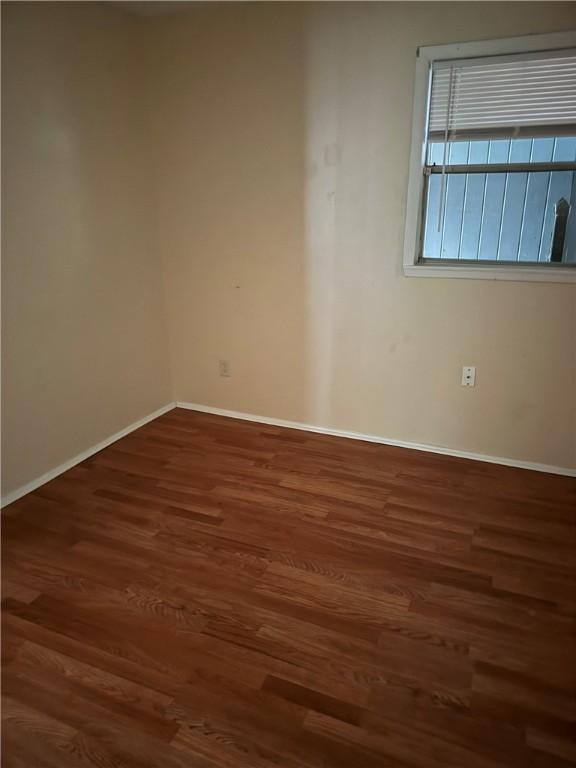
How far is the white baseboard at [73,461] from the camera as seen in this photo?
241 centimetres

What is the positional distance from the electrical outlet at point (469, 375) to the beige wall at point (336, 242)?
1.2 inches

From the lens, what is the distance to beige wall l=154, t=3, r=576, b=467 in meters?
2.44

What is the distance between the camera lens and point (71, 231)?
252 cm

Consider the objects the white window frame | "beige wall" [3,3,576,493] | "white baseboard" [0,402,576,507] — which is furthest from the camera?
"white baseboard" [0,402,576,507]

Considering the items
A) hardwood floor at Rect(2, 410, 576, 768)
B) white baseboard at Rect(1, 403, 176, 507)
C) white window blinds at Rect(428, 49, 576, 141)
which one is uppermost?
white window blinds at Rect(428, 49, 576, 141)

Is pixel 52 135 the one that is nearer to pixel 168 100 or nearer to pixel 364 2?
pixel 168 100

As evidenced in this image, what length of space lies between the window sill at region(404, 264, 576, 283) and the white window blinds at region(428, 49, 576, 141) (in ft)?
1.94

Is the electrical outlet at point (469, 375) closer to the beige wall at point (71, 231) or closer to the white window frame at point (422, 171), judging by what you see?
the white window frame at point (422, 171)

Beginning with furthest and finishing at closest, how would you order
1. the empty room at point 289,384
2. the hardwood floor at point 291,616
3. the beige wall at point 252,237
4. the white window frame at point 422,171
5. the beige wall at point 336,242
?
the beige wall at point 336,242, the beige wall at point 252,237, the white window frame at point 422,171, the empty room at point 289,384, the hardwood floor at point 291,616

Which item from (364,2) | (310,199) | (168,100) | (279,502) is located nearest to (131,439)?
(279,502)

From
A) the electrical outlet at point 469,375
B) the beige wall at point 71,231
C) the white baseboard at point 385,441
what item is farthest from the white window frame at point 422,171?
the beige wall at point 71,231

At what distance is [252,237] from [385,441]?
1416 mm

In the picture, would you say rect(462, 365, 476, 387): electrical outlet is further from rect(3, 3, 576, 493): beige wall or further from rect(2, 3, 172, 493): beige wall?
rect(2, 3, 172, 493): beige wall

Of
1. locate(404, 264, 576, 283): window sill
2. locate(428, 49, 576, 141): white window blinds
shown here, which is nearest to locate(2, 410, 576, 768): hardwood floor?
locate(404, 264, 576, 283): window sill
